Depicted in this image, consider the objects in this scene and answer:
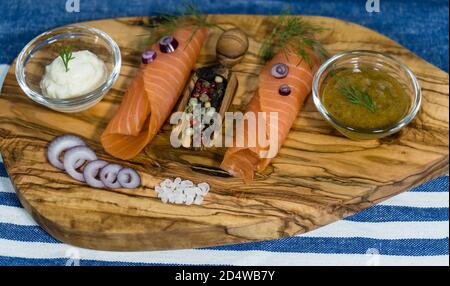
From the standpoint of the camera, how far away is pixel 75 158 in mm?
2861

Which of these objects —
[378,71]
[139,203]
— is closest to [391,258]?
[378,71]

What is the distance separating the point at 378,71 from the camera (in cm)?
307

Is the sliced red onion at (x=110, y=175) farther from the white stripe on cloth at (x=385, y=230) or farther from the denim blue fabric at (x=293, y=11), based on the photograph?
the denim blue fabric at (x=293, y=11)

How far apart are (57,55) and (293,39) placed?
121 centimetres

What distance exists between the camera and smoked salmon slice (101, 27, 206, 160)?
2.91m

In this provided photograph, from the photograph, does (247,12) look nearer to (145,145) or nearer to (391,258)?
(145,145)

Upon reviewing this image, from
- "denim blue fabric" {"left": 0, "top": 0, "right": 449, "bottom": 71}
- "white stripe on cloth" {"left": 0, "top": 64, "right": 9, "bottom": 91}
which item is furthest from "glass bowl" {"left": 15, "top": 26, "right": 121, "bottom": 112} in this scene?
"denim blue fabric" {"left": 0, "top": 0, "right": 449, "bottom": 71}

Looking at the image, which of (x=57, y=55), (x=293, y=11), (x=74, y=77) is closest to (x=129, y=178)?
(x=74, y=77)

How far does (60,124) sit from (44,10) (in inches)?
38.5

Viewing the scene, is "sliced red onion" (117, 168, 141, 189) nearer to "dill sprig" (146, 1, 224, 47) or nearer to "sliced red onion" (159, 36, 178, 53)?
"sliced red onion" (159, 36, 178, 53)

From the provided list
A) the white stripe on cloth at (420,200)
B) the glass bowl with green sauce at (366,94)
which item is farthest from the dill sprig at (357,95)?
the white stripe on cloth at (420,200)

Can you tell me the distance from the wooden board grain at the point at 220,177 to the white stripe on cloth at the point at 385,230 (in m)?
0.10

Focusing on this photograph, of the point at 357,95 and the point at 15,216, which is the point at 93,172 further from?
the point at 357,95

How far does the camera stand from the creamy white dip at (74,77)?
2930mm
